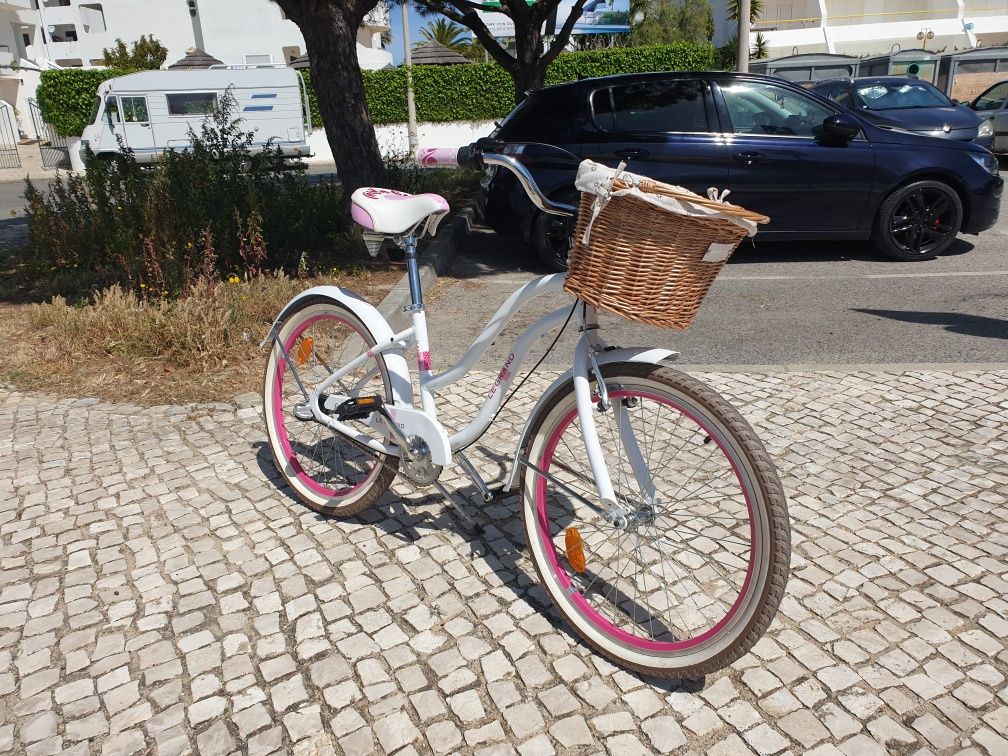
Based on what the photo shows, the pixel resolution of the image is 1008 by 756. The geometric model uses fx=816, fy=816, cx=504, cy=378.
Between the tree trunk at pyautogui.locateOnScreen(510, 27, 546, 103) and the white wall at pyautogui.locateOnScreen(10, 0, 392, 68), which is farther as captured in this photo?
the white wall at pyautogui.locateOnScreen(10, 0, 392, 68)

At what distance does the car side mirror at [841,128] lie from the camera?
7.50m

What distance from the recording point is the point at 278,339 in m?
3.78

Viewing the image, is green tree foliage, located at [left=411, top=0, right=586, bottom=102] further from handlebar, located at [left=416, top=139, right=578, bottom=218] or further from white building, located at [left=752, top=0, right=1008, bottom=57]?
white building, located at [left=752, top=0, right=1008, bottom=57]

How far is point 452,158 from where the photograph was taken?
262 cm

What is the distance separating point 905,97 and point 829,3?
45.5 metres

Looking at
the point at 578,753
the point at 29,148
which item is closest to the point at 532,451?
the point at 578,753

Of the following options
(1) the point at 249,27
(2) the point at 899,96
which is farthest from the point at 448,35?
(2) the point at 899,96

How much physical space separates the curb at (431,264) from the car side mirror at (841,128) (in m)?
3.86

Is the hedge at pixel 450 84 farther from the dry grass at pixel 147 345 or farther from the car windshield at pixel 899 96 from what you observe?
the dry grass at pixel 147 345

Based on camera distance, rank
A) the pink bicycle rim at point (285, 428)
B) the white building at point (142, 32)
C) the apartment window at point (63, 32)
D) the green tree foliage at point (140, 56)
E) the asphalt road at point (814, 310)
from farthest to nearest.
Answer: the apartment window at point (63, 32), the white building at point (142, 32), the green tree foliage at point (140, 56), the asphalt road at point (814, 310), the pink bicycle rim at point (285, 428)

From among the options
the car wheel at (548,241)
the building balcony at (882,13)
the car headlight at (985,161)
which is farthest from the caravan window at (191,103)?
the building balcony at (882,13)

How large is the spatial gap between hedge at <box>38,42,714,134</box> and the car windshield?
57.0ft

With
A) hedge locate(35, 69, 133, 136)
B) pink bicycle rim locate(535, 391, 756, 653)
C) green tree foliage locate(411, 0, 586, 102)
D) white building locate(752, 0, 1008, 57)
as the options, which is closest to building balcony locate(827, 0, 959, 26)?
white building locate(752, 0, 1008, 57)

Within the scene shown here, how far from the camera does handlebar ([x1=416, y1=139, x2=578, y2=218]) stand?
2.48m
